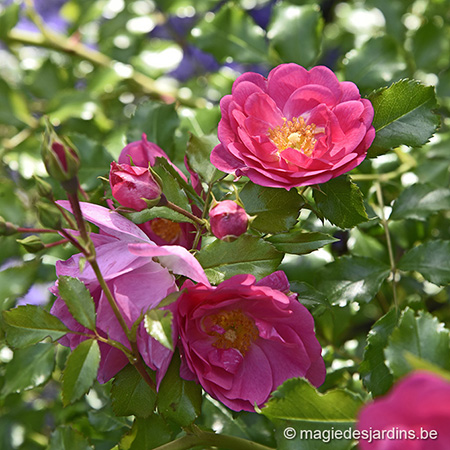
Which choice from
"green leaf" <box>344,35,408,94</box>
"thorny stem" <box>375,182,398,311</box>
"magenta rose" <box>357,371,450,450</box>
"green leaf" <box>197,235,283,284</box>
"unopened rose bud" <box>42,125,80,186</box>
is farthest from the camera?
"green leaf" <box>344,35,408,94</box>

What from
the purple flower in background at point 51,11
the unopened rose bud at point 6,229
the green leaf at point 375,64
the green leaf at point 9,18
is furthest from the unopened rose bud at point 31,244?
the purple flower in background at point 51,11

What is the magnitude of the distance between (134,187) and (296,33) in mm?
582

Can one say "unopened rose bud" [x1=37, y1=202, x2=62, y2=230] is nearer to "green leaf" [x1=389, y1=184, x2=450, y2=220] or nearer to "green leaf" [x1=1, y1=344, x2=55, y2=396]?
"green leaf" [x1=1, y1=344, x2=55, y2=396]

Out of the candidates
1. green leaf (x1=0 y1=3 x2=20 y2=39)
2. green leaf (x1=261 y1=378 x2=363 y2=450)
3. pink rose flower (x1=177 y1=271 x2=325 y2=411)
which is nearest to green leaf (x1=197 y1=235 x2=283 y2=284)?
pink rose flower (x1=177 y1=271 x2=325 y2=411)

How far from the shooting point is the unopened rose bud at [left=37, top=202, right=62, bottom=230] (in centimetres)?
53

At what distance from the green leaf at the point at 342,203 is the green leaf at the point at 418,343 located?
15 centimetres

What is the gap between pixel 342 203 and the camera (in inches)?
26.5

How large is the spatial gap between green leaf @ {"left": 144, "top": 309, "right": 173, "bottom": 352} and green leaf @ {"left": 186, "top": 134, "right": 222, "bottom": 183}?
0.21 meters

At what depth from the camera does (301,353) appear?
2.03 ft

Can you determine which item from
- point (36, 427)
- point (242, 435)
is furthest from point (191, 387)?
point (36, 427)

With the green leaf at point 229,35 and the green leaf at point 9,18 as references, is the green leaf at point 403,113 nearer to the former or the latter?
the green leaf at point 229,35

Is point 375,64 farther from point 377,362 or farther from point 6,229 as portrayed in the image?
point 6,229

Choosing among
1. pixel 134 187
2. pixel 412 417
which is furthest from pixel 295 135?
pixel 412 417

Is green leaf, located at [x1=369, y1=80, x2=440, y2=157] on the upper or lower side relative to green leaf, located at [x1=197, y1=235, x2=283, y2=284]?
upper
